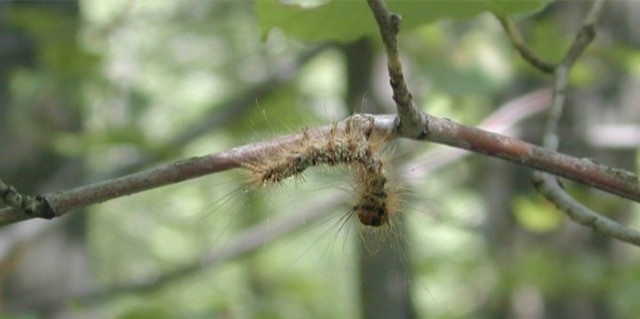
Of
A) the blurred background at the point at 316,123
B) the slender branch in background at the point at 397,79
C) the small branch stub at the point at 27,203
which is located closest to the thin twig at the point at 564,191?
the slender branch in background at the point at 397,79

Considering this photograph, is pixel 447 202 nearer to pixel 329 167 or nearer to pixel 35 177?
pixel 35 177

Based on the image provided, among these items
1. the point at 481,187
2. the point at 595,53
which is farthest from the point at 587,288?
the point at 481,187

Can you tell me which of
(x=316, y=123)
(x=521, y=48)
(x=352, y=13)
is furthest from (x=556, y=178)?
(x=316, y=123)

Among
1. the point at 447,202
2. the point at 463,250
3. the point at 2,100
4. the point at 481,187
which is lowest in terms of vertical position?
the point at 463,250

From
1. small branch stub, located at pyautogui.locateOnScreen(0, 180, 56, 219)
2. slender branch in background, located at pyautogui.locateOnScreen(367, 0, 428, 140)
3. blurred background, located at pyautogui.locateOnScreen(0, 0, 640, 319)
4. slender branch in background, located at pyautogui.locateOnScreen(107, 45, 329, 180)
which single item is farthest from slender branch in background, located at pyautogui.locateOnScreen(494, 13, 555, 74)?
slender branch in background, located at pyautogui.locateOnScreen(107, 45, 329, 180)

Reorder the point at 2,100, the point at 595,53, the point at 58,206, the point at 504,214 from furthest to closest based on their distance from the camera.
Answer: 1. the point at 504,214
2. the point at 2,100
3. the point at 595,53
4. the point at 58,206

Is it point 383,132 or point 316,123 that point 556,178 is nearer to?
point 383,132

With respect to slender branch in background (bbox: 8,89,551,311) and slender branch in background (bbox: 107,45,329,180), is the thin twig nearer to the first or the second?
slender branch in background (bbox: 8,89,551,311)

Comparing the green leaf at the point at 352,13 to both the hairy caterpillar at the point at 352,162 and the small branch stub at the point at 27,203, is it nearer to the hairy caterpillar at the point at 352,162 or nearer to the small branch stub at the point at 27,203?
the hairy caterpillar at the point at 352,162
